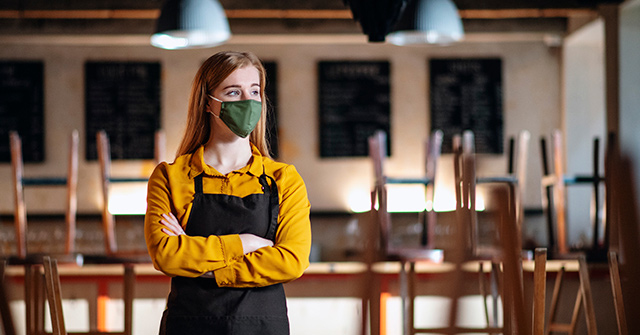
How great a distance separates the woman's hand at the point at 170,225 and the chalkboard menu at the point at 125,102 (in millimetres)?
3679

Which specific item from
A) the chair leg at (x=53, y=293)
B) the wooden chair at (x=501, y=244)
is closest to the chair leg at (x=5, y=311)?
the wooden chair at (x=501, y=244)

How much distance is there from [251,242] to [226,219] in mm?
60

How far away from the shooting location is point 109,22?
4.66 m

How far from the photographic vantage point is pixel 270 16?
15.1 feet

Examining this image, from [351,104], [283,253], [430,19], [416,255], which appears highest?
[430,19]

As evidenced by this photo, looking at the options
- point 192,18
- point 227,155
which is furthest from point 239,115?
point 192,18

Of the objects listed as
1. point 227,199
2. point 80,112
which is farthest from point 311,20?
point 227,199

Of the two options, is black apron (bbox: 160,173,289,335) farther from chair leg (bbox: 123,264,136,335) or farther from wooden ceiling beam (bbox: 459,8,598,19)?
wooden ceiling beam (bbox: 459,8,598,19)

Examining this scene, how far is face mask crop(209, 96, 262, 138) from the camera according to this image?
3.92 ft

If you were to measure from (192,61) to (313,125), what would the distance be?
0.97 meters

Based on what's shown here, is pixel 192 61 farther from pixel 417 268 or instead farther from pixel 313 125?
pixel 417 268

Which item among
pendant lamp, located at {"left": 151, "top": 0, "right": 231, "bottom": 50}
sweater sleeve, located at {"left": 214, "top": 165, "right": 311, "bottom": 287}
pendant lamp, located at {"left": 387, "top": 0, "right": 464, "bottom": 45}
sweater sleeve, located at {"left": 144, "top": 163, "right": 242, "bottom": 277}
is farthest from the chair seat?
sweater sleeve, located at {"left": 144, "top": 163, "right": 242, "bottom": 277}

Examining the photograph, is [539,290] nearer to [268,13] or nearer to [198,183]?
[198,183]

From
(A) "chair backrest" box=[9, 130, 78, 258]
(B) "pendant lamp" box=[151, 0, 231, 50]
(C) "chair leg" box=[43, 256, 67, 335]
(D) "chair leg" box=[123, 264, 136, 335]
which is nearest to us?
(C) "chair leg" box=[43, 256, 67, 335]
